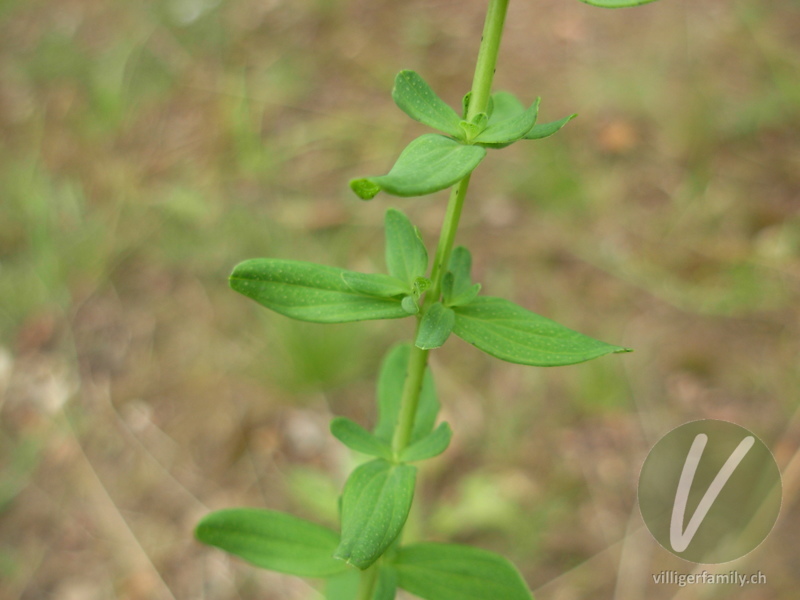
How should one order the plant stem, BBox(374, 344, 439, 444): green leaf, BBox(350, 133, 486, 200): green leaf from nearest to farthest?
BBox(350, 133, 486, 200): green leaf < the plant stem < BBox(374, 344, 439, 444): green leaf

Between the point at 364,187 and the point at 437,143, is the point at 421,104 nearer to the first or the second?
the point at 437,143

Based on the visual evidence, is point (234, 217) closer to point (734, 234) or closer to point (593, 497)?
point (593, 497)

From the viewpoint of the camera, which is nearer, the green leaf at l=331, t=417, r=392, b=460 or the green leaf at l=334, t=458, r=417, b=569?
the green leaf at l=334, t=458, r=417, b=569

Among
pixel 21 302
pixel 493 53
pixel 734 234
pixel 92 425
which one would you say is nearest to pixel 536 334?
pixel 493 53

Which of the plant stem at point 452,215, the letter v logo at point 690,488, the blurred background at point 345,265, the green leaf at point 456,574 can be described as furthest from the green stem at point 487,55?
the blurred background at point 345,265

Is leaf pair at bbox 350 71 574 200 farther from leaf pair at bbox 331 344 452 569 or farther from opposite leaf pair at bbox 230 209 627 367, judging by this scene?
leaf pair at bbox 331 344 452 569

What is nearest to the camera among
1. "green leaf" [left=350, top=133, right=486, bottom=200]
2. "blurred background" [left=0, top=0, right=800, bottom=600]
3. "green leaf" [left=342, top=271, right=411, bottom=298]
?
"green leaf" [left=350, top=133, right=486, bottom=200]

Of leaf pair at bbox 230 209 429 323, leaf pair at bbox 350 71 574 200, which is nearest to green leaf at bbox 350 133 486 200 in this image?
leaf pair at bbox 350 71 574 200

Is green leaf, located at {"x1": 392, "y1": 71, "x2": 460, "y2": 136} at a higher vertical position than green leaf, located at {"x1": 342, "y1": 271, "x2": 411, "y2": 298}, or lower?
higher
